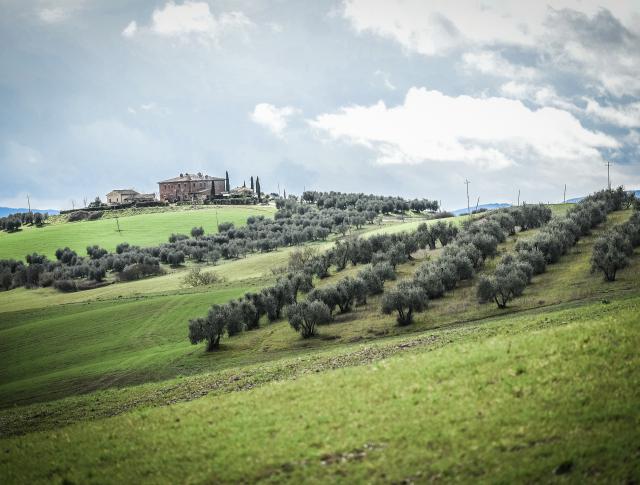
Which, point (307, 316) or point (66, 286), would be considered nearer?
point (307, 316)

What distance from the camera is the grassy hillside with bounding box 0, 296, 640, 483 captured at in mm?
14391

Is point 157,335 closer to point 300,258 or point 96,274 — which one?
point 300,258

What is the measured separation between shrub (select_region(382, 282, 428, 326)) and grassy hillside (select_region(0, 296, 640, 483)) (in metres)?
37.5

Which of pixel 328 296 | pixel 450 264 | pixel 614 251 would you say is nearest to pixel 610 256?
pixel 614 251

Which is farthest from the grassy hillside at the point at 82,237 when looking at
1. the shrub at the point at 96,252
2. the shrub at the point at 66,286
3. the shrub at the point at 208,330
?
the shrub at the point at 208,330

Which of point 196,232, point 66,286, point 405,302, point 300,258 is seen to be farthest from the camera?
point 196,232

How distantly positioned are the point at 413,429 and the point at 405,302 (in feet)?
149

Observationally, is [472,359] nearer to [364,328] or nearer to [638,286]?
[364,328]

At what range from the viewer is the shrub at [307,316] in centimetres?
6150

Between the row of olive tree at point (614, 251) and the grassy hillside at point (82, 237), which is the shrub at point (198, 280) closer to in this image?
the grassy hillside at point (82, 237)

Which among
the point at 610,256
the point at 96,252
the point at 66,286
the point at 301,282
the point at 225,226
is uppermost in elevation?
the point at 225,226

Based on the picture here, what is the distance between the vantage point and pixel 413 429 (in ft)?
54.3

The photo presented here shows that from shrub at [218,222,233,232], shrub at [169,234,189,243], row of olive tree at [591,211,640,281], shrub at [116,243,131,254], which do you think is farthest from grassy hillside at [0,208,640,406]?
shrub at [218,222,233,232]

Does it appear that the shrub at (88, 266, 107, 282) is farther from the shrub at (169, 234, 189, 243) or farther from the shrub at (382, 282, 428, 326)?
the shrub at (382, 282, 428, 326)
